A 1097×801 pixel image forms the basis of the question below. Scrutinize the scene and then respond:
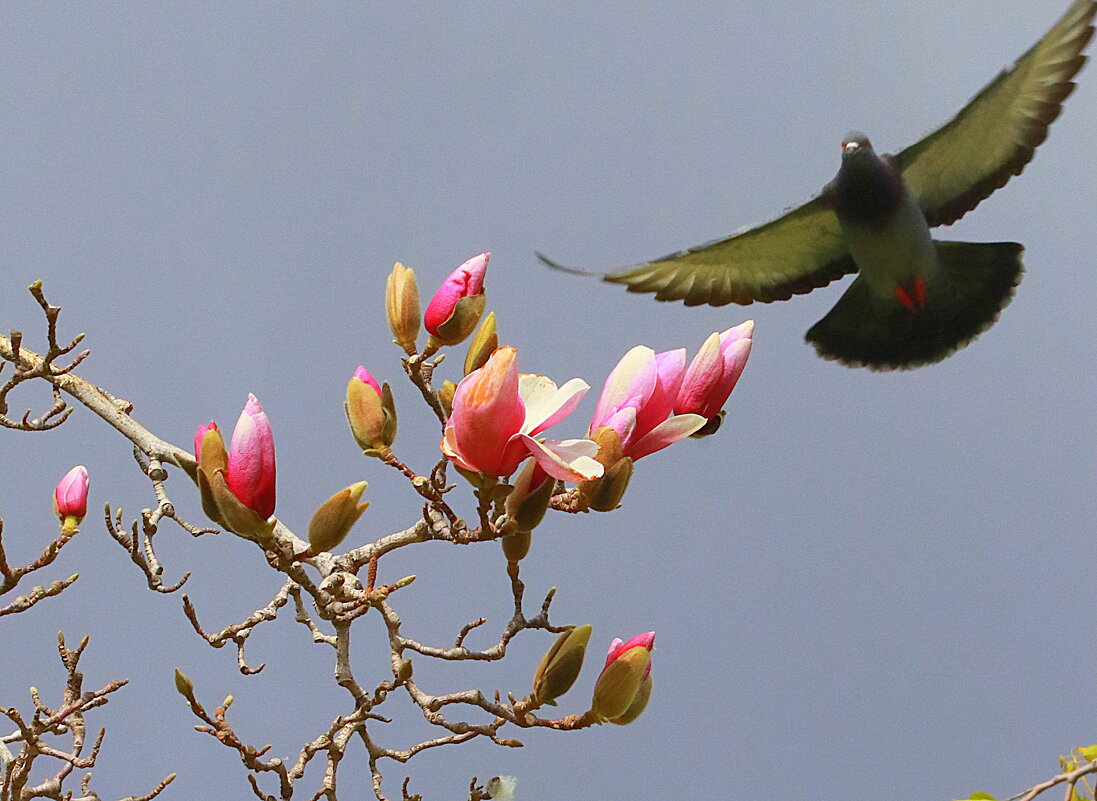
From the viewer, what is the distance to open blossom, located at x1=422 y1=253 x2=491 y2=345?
148 centimetres

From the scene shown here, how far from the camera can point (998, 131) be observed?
11.8 feet

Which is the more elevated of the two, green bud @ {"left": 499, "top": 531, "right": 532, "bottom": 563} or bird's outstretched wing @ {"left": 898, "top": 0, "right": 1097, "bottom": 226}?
bird's outstretched wing @ {"left": 898, "top": 0, "right": 1097, "bottom": 226}

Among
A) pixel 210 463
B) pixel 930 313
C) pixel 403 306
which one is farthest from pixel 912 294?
pixel 210 463

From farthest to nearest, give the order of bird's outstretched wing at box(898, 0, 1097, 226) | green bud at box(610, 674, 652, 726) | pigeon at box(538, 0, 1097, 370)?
pigeon at box(538, 0, 1097, 370) → bird's outstretched wing at box(898, 0, 1097, 226) → green bud at box(610, 674, 652, 726)

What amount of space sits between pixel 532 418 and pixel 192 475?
0.45 meters

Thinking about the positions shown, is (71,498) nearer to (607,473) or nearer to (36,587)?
(36,587)

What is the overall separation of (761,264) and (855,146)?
24.8 inches

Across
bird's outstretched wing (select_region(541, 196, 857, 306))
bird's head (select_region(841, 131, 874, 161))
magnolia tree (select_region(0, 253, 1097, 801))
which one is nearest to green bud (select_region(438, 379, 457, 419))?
magnolia tree (select_region(0, 253, 1097, 801))

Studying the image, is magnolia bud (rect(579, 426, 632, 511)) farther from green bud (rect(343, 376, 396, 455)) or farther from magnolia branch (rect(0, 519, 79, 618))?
magnolia branch (rect(0, 519, 79, 618))

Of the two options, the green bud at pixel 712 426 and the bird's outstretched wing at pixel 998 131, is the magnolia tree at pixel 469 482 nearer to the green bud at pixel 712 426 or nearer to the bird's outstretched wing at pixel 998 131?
the green bud at pixel 712 426

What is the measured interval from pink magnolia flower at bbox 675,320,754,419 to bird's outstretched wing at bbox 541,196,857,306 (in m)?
2.07

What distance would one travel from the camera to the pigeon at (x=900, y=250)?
3.49 meters

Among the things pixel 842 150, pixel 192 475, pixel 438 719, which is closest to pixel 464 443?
pixel 192 475

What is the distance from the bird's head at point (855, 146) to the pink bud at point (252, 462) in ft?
9.67
